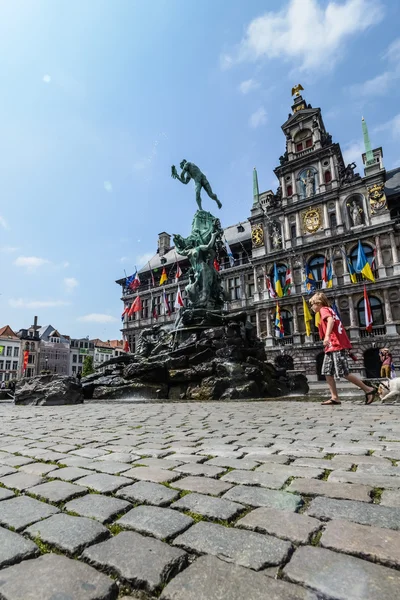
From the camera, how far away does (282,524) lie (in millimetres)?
1503

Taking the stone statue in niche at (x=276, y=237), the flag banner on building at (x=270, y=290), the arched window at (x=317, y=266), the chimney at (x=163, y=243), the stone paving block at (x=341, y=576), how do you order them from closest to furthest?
the stone paving block at (x=341, y=576) < the flag banner on building at (x=270, y=290) < the arched window at (x=317, y=266) < the stone statue in niche at (x=276, y=237) < the chimney at (x=163, y=243)

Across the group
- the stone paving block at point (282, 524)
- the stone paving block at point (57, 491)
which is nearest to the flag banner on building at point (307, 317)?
the stone paving block at point (57, 491)

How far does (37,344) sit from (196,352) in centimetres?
6795

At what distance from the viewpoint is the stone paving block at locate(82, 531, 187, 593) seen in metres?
1.14

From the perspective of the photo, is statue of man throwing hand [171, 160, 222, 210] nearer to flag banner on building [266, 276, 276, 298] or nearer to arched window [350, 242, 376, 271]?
flag banner on building [266, 276, 276, 298]

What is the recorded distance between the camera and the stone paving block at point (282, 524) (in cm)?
141

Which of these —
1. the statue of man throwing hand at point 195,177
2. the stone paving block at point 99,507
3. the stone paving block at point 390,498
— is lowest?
the stone paving block at point 390,498

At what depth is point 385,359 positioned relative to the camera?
41.6ft

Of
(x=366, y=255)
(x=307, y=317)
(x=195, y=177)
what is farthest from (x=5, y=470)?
(x=366, y=255)

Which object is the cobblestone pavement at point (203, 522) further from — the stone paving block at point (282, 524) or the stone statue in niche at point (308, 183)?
the stone statue in niche at point (308, 183)

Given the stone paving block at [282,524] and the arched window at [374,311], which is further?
the arched window at [374,311]

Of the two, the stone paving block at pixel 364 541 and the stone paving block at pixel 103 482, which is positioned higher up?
Answer: the stone paving block at pixel 103 482

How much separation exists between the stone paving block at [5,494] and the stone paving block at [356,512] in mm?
1636

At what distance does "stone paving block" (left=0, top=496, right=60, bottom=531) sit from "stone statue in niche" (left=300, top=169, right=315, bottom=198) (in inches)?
1418
